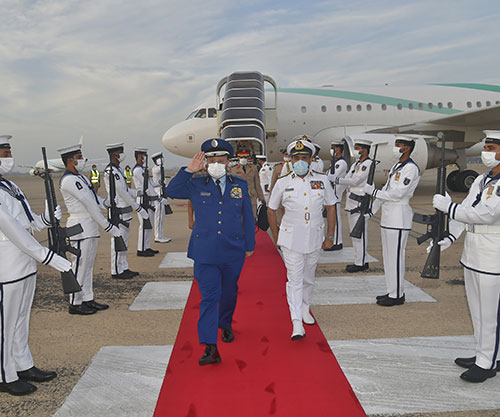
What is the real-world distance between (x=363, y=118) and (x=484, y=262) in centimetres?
1521

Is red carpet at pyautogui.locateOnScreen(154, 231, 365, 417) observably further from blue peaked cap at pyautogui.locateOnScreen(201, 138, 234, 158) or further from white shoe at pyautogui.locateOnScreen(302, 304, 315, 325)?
blue peaked cap at pyautogui.locateOnScreen(201, 138, 234, 158)

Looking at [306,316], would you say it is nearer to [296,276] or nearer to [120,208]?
[296,276]

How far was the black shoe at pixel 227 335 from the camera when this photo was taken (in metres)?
4.14

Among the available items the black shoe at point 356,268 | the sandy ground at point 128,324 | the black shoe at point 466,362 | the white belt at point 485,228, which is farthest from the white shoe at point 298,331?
the black shoe at point 356,268

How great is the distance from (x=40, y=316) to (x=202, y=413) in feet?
9.96

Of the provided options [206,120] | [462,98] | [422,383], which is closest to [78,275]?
[422,383]

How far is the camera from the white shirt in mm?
4156

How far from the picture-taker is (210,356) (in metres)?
3.58

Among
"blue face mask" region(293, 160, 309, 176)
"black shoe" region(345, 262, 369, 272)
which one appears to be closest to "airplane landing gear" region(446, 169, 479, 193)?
"black shoe" region(345, 262, 369, 272)

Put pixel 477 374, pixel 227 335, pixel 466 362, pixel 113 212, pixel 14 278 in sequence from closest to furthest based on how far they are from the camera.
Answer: pixel 14 278, pixel 477 374, pixel 466 362, pixel 227 335, pixel 113 212

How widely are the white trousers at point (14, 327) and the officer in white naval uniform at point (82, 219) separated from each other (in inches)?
62.1

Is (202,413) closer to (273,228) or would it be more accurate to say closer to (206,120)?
(273,228)

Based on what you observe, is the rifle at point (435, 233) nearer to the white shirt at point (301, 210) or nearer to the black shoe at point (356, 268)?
the white shirt at point (301, 210)

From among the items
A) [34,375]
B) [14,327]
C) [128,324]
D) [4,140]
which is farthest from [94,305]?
[4,140]
